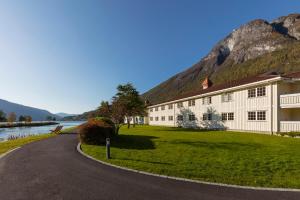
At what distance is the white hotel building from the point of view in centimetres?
2194

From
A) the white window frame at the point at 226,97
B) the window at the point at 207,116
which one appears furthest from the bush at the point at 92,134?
the window at the point at 207,116

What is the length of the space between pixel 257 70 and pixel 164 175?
15794cm

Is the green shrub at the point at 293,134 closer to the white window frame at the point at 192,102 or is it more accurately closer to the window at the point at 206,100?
the window at the point at 206,100

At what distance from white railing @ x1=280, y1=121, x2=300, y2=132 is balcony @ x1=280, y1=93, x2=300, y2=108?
5.48 ft

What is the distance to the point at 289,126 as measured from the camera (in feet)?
69.0

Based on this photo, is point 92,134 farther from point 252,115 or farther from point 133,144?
point 252,115

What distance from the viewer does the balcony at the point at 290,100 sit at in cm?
2050

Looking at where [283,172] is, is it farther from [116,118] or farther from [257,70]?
[257,70]

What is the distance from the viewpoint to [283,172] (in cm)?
852

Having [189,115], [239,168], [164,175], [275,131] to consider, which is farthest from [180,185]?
[189,115]

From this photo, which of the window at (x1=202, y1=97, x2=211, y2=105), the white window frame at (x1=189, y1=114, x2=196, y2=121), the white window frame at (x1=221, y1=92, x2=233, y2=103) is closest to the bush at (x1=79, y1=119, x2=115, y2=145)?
the white window frame at (x1=221, y1=92, x2=233, y2=103)

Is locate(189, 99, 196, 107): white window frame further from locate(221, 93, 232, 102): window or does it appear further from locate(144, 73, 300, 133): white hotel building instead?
locate(221, 93, 232, 102): window

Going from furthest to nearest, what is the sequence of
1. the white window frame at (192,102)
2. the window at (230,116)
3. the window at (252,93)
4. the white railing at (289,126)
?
the white window frame at (192,102) < the window at (230,116) < the window at (252,93) < the white railing at (289,126)

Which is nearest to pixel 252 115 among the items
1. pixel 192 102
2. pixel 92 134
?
pixel 192 102
